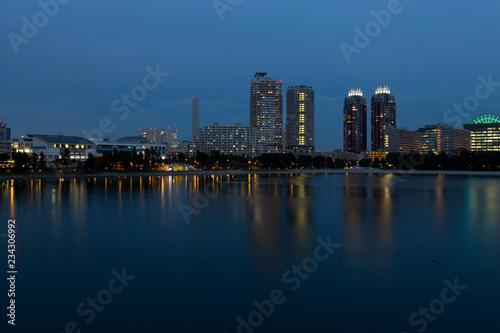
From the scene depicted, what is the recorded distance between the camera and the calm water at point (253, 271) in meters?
7.74

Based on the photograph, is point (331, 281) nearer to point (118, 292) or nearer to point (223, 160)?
point (118, 292)

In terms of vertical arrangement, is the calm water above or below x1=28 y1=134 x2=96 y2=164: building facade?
below

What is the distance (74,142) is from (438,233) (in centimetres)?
11713

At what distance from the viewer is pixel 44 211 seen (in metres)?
22.6

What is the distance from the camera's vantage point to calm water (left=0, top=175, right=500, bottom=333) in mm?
7742

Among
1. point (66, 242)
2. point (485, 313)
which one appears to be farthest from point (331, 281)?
point (66, 242)

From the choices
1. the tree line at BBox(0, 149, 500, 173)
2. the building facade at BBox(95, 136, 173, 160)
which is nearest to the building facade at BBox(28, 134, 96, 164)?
the tree line at BBox(0, 149, 500, 173)

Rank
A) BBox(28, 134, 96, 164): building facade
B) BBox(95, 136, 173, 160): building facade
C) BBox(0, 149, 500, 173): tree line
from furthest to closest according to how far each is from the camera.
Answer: BBox(95, 136, 173, 160): building facade, BBox(28, 134, 96, 164): building facade, BBox(0, 149, 500, 173): tree line

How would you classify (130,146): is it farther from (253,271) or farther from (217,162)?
(253,271)

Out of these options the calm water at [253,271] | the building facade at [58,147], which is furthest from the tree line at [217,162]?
the calm water at [253,271]

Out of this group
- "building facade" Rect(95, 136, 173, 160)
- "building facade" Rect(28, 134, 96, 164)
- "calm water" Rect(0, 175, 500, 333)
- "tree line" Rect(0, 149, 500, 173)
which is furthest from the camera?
"building facade" Rect(95, 136, 173, 160)

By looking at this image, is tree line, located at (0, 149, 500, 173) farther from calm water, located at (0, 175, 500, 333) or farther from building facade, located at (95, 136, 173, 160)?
calm water, located at (0, 175, 500, 333)

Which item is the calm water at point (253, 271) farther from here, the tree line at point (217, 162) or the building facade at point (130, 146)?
the building facade at point (130, 146)

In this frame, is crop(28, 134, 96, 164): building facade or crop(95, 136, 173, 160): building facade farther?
crop(95, 136, 173, 160): building facade
